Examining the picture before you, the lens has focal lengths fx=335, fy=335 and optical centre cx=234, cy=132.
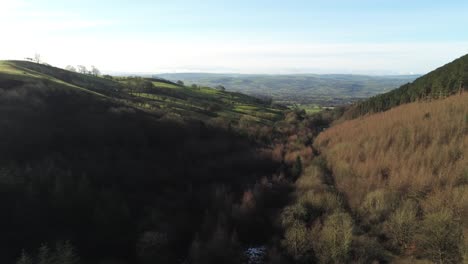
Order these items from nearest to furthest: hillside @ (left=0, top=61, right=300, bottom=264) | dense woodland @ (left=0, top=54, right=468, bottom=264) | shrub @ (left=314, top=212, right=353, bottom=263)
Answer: shrub @ (left=314, top=212, right=353, bottom=263), dense woodland @ (left=0, top=54, right=468, bottom=264), hillside @ (left=0, top=61, right=300, bottom=264)

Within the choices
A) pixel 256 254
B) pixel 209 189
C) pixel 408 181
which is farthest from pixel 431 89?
pixel 256 254

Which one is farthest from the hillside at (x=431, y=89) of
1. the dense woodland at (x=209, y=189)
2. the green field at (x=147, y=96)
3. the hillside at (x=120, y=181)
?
the hillside at (x=120, y=181)

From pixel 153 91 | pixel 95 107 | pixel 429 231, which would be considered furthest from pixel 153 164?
pixel 153 91

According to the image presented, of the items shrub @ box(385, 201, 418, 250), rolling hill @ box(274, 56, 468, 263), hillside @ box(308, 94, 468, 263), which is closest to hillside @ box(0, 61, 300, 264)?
rolling hill @ box(274, 56, 468, 263)

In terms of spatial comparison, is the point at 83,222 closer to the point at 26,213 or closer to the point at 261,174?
the point at 26,213

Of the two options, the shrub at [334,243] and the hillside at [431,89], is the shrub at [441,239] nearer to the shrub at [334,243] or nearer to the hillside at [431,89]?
the shrub at [334,243]

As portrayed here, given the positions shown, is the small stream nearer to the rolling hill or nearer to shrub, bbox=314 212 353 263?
the rolling hill
